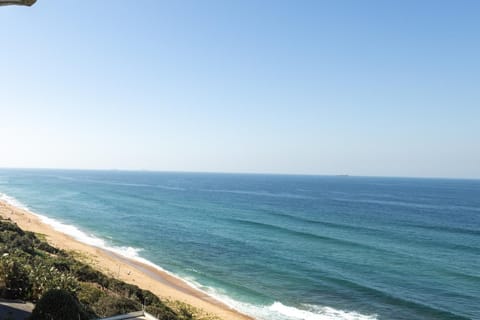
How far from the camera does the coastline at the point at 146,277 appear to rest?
25.1 meters

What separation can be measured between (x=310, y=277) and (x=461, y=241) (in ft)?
96.0

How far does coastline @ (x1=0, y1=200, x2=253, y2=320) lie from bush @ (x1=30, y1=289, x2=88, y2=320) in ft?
47.7

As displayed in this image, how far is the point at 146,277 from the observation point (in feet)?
103

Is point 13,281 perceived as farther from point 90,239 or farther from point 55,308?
point 90,239

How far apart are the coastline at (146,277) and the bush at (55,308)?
14.5 m

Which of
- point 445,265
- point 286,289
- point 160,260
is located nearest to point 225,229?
point 160,260

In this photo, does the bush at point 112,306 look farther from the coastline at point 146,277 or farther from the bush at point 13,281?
the coastline at point 146,277

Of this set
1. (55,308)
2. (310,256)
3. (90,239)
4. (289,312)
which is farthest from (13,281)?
(90,239)

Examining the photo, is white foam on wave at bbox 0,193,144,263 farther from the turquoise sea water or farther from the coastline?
the coastline

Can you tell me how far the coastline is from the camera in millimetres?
25141

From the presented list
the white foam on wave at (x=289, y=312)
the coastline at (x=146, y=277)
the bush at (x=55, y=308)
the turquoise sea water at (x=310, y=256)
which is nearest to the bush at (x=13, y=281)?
the bush at (x=55, y=308)

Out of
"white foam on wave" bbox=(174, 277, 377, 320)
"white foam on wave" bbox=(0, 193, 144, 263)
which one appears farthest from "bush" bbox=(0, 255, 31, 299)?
"white foam on wave" bbox=(0, 193, 144, 263)

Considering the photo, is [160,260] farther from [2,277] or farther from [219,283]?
[2,277]

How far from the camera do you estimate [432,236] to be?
173 ft
